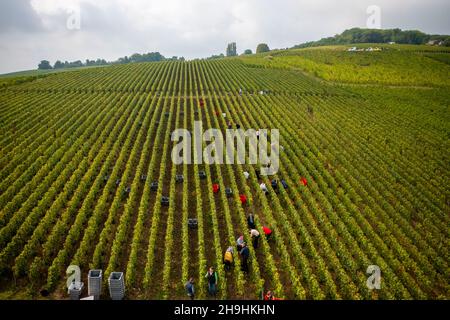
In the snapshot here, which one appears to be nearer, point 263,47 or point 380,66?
point 380,66

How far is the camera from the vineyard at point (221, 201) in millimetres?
13930

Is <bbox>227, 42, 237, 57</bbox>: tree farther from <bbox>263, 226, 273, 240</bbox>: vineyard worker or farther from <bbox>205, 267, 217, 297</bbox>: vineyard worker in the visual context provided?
<bbox>205, 267, 217, 297</bbox>: vineyard worker

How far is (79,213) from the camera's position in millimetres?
16906

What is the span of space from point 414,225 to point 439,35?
468 ft

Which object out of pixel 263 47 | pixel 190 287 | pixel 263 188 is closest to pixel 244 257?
pixel 190 287

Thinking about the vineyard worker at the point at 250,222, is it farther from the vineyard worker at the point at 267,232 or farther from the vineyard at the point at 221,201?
the vineyard worker at the point at 267,232

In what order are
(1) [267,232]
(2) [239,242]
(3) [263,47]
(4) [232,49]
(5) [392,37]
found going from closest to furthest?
(2) [239,242] → (1) [267,232] → (5) [392,37] → (3) [263,47] → (4) [232,49]

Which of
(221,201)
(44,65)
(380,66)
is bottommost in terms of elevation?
(221,201)

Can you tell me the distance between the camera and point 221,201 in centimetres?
1973

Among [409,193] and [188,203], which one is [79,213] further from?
[409,193]

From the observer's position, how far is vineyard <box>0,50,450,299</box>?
13930mm

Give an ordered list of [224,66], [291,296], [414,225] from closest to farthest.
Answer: [291,296] < [414,225] < [224,66]

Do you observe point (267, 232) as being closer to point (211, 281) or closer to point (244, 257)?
point (244, 257)

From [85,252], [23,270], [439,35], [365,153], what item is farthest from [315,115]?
[439,35]
